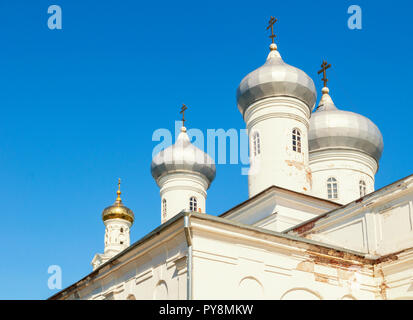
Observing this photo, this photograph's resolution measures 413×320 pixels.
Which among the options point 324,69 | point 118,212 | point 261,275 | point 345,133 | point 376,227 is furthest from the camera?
point 118,212

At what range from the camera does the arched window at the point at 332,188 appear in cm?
2169

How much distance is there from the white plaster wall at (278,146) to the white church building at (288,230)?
33 millimetres

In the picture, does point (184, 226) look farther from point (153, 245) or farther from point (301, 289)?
point (301, 289)

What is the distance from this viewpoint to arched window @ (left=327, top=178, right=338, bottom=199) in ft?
71.2

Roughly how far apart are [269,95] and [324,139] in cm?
355

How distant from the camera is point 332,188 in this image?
71.8ft

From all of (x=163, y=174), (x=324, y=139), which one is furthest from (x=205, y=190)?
(x=324, y=139)

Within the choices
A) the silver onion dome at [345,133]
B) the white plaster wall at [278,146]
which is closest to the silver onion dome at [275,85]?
the white plaster wall at [278,146]

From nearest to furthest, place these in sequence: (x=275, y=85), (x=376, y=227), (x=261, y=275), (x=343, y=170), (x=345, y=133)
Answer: (x=261, y=275) < (x=376, y=227) < (x=275, y=85) < (x=343, y=170) < (x=345, y=133)

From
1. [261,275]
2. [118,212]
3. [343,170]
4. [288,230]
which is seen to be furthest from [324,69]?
[118,212]

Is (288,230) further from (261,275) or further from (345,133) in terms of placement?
(345,133)

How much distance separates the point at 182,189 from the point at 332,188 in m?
6.66

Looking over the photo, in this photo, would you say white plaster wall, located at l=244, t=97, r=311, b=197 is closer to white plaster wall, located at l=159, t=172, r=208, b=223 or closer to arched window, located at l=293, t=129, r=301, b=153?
arched window, located at l=293, t=129, r=301, b=153
